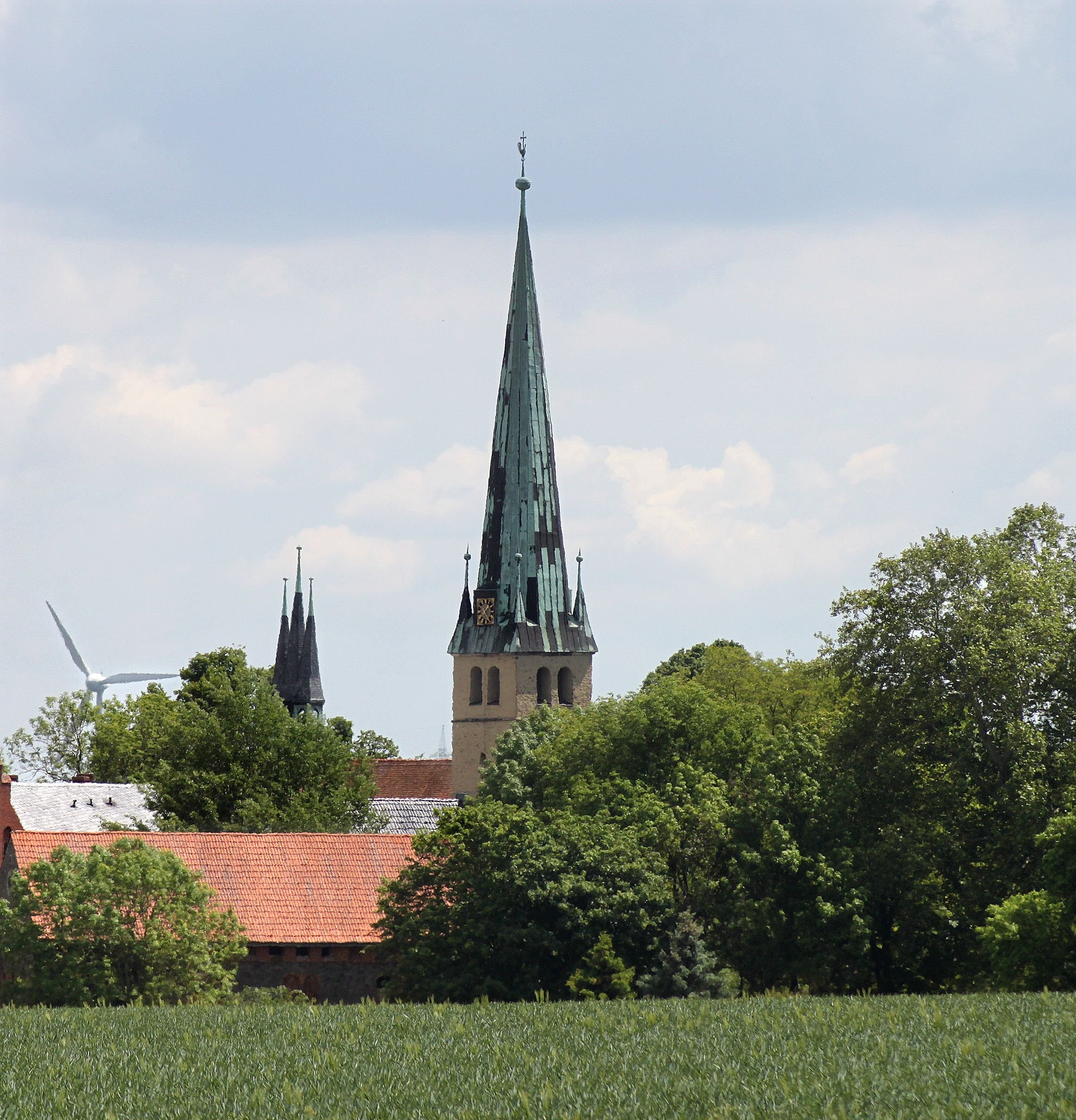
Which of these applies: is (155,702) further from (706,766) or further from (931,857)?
(931,857)

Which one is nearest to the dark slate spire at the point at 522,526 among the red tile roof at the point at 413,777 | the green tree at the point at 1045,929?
the red tile roof at the point at 413,777

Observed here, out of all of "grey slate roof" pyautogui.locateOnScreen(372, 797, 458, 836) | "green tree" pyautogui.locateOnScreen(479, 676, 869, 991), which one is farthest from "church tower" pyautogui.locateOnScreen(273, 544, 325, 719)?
"green tree" pyautogui.locateOnScreen(479, 676, 869, 991)

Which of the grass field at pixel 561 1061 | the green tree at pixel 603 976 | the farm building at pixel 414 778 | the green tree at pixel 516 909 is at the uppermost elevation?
the farm building at pixel 414 778

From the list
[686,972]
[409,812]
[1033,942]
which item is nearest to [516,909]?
[686,972]

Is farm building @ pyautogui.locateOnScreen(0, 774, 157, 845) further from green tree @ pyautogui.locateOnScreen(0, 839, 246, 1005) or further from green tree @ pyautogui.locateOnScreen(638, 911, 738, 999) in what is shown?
green tree @ pyautogui.locateOnScreen(638, 911, 738, 999)

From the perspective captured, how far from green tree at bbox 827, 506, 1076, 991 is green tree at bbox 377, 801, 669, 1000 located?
5795 mm

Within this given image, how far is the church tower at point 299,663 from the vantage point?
427 ft

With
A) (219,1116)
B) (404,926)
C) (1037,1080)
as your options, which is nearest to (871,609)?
(404,926)

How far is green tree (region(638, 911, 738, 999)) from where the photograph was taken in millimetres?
45125

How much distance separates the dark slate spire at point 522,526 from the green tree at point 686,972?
181 feet

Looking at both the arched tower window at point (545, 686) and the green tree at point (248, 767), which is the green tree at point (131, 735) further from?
the arched tower window at point (545, 686)

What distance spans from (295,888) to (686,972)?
1251 cm

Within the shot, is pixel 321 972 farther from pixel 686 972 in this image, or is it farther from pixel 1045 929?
pixel 1045 929

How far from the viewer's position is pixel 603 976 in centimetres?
4522
